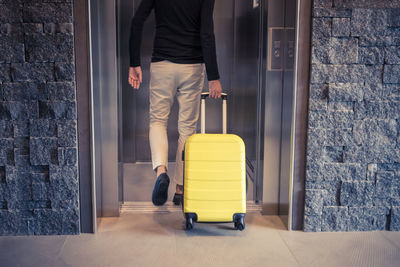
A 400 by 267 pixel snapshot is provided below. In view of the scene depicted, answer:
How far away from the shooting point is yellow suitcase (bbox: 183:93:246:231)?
2518mm

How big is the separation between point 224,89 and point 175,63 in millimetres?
895

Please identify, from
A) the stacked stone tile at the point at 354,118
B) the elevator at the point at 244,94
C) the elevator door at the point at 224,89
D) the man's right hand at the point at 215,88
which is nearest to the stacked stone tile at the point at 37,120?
the elevator at the point at 244,94

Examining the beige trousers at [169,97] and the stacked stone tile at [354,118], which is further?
the beige trousers at [169,97]

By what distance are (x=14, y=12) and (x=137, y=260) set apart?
4.93 feet

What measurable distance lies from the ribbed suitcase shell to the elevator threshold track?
0.48 m

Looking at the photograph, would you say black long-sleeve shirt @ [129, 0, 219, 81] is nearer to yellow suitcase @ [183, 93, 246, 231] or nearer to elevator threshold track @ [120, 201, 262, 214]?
yellow suitcase @ [183, 93, 246, 231]

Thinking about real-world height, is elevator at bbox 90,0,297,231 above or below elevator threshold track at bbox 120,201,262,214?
above

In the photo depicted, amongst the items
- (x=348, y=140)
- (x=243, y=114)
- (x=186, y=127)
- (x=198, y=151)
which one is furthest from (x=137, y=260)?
(x=243, y=114)

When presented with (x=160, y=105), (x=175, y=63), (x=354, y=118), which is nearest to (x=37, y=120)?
(x=160, y=105)

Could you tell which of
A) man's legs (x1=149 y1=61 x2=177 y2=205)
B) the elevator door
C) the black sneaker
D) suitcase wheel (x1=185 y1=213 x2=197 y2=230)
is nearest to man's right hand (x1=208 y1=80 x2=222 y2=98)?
man's legs (x1=149 y1=61 x2=177 y2=205)

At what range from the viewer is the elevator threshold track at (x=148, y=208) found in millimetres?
2969

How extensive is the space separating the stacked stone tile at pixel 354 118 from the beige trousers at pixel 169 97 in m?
0.85

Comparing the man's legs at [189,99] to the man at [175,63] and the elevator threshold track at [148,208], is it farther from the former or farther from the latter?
the elevator threshold track at [148,208]

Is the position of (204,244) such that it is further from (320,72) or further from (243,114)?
(243,114)
